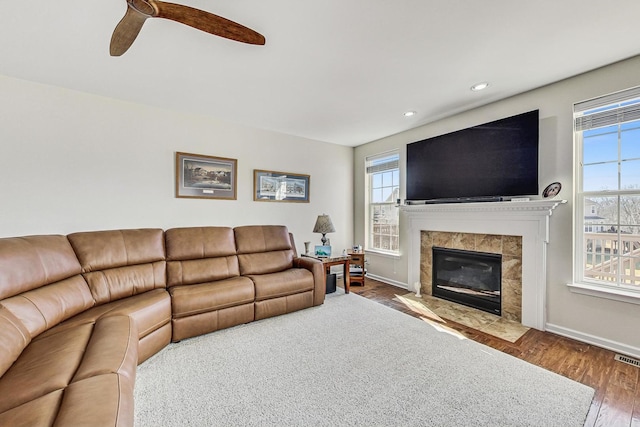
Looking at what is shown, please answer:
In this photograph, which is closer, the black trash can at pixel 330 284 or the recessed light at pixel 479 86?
the recessed light at pixel 479 86

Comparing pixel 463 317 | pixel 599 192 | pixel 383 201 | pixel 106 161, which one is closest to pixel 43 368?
pixel 106 161

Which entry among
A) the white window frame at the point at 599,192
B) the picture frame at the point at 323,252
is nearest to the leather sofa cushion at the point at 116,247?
the picture frame at the point at 323,252

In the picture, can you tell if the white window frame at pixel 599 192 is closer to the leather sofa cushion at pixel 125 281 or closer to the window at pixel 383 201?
the window at pixel 383 201

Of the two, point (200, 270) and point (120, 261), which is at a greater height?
point (120, 261)

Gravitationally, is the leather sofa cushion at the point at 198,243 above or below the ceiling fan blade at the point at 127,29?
below

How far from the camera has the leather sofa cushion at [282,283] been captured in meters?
2.84

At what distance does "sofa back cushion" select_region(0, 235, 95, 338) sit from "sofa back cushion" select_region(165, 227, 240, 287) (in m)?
0.75

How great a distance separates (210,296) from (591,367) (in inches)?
129

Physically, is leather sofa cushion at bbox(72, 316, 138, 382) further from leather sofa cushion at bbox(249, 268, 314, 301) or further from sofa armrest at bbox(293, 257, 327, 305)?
sofa armrest at bbox(293, 257, 327, 305)

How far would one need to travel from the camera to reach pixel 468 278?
3.39 meters

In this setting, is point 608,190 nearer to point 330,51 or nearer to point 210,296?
point 330,51

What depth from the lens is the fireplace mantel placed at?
266cm

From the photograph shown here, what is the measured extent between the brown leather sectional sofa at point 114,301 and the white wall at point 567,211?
8.17 ft

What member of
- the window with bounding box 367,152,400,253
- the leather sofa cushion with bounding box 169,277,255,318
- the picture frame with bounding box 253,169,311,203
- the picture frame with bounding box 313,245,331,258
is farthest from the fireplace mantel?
the leather sofa cushion with bounding box 169,277,255,318
